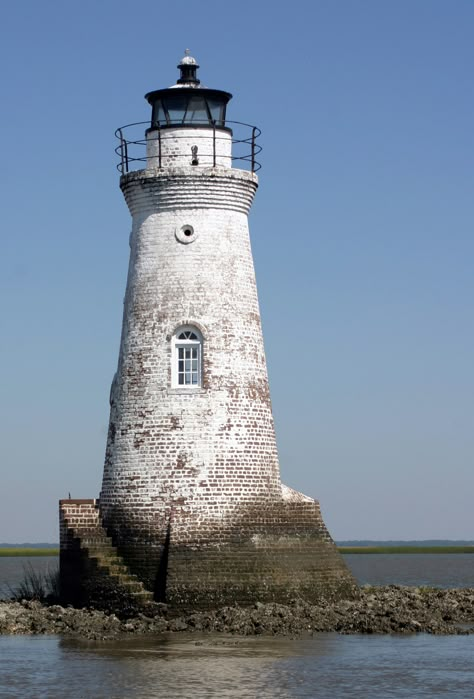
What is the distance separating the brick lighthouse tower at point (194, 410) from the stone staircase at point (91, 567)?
53 mm

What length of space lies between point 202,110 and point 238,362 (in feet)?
17.5

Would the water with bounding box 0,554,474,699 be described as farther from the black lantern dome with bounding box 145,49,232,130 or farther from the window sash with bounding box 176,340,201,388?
the black lantern dome with bounding box 145,49,232,130

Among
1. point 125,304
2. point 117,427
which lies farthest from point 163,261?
point 117,427

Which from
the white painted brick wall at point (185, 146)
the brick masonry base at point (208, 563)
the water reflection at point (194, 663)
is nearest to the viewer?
the water reflection at point (194, 663)

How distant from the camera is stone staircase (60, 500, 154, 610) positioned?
2916 centimetres

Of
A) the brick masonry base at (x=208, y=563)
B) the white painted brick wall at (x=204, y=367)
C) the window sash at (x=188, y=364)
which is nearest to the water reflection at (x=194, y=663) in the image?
the brick masonry base at (x=208, y=563)

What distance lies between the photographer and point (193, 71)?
31531 millimetres

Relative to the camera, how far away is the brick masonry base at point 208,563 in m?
28.8

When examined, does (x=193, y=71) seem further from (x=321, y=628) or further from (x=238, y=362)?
(x=321, y=628)

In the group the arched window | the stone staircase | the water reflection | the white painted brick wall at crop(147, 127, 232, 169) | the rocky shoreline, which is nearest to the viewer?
the water reflection

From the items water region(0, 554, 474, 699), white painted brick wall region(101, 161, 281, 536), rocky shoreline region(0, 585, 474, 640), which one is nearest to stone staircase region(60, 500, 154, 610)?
rocky shoreline region(0, 585, 474, 640)

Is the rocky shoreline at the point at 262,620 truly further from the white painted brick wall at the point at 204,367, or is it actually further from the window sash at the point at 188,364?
the window sash at the point at 188,364

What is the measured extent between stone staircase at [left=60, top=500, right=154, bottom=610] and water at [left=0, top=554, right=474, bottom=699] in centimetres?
151

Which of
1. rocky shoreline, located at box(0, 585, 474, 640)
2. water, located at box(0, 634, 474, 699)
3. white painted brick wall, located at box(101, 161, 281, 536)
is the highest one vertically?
white painted brick wall, located at box(101, 161, 281, 536)
